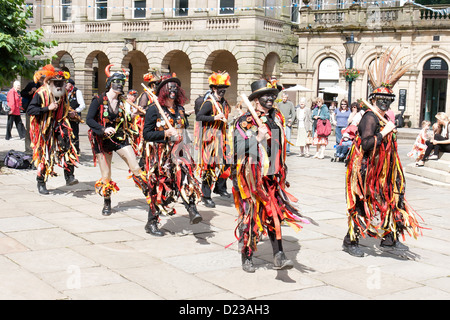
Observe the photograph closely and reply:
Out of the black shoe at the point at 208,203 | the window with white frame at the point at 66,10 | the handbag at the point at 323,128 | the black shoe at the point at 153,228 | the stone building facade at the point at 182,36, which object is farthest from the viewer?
the window with white frame at the point at 66,10

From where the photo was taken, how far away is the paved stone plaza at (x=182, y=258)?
17.0 feet

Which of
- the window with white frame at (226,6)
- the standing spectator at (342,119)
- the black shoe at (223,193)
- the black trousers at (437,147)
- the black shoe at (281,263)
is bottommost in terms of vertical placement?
the black shoe at (223,193)

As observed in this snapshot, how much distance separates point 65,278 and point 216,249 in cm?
177

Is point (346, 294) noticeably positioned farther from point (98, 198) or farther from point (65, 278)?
point (98, 198)

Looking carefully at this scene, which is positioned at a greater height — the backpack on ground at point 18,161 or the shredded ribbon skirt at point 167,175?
the shredded ribbon skirt at point 167,175

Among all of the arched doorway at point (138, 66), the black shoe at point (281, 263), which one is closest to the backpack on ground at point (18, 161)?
the black shoe at point (281, 263)

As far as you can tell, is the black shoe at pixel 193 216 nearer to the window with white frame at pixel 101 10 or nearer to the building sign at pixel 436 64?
the building sign at pixel 436 64

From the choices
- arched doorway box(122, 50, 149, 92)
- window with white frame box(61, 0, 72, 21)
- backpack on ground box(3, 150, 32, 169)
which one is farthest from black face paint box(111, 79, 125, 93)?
window with white frame box(61, 0, 72, 21)

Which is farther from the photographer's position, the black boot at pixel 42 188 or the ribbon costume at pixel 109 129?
the black boot at pixel 42 188

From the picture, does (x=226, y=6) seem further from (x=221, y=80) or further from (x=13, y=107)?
(x=221, y=80)

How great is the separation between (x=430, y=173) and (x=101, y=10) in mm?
26009

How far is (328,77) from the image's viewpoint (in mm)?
30578

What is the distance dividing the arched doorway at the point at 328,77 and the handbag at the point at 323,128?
14.4m

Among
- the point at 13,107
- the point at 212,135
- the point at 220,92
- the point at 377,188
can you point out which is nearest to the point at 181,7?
the point at 13,107
